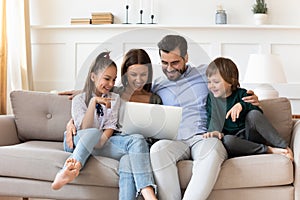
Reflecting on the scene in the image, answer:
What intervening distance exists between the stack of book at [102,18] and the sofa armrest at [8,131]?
1.51 metres

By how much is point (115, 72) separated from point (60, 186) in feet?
1.85

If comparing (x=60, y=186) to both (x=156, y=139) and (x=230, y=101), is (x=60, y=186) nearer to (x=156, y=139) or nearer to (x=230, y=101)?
(x=156, y=139)

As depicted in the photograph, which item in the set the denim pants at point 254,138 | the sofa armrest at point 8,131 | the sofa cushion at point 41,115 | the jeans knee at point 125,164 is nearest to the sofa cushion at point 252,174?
the denim pants at point 254,138

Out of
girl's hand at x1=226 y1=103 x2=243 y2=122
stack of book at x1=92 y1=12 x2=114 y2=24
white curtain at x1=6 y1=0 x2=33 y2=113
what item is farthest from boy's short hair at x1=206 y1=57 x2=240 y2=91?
white curtain at x1=6 y1=0 x2=33 y2=113

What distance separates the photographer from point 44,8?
4.07 metres

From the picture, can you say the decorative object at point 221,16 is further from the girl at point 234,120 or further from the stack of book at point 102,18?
the girl at point 234,120

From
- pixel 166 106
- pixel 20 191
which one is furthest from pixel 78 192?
pixel 166 106

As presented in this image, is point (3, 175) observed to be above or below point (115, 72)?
below

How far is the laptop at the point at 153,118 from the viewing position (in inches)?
A: 75.3

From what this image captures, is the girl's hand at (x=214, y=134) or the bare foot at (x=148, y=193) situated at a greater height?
the girl's hand at (x=214, y=134)

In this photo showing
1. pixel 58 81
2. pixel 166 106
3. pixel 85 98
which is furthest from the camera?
pixel 58 81

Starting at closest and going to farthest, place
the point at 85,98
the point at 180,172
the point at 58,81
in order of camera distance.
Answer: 1. the point at 180,172
2. the point at 85,98
3. the point at 58,81

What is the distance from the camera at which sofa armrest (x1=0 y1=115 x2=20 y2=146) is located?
8.38ft

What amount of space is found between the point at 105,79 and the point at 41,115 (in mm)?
824
